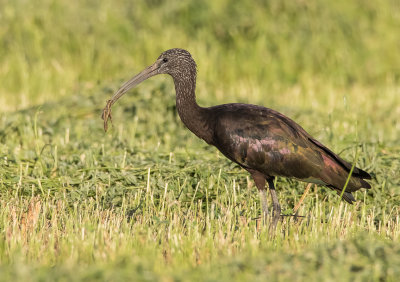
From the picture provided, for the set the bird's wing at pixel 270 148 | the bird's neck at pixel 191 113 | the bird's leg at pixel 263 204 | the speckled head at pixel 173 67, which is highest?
the speckled head at pixel 173 67

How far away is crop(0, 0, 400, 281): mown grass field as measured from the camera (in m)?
5.04

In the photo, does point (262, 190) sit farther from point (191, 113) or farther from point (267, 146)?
point (191, 113)

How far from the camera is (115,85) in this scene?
1062 cm

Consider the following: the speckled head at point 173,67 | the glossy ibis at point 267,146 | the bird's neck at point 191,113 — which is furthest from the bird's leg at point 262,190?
the speckled head at point 173,67

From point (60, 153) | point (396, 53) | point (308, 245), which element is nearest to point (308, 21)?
point (396, 53)

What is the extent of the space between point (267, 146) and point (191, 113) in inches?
29.9

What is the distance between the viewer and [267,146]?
21.5 feet

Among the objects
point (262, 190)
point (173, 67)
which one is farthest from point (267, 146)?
point (173, 67)

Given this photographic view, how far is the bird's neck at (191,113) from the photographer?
6645mm

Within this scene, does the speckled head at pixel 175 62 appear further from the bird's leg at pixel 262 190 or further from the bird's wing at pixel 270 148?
the bird's leg at pixel 262 190

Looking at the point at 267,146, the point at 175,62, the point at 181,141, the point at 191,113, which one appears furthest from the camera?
the point at 181,141

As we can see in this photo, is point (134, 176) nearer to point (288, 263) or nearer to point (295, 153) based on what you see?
point (295, 153)

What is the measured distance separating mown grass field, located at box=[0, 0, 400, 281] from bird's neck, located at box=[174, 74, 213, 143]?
2.22 ft

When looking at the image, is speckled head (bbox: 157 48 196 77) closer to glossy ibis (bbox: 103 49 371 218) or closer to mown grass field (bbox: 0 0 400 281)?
glossy ibis (bbox: 103 49 371 218)
